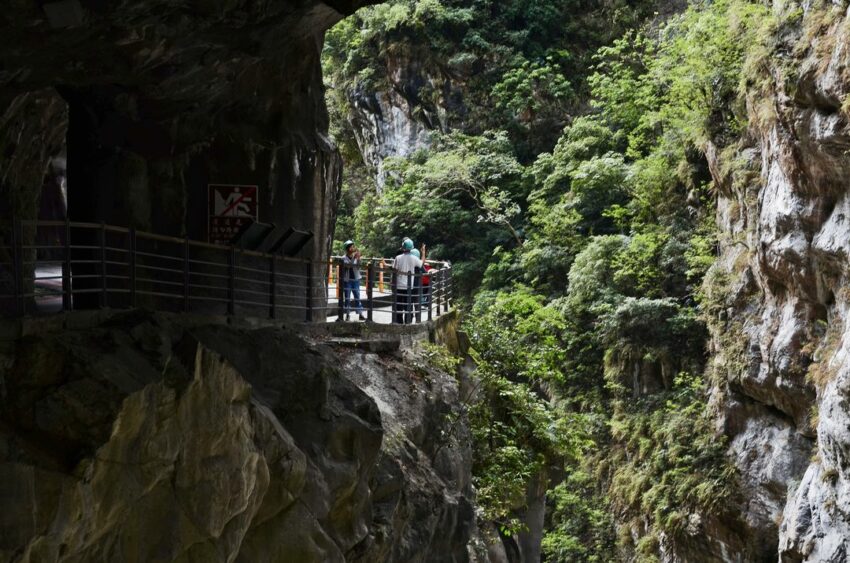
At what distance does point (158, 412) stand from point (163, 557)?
1.27 m

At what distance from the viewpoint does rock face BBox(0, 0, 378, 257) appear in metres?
10.1

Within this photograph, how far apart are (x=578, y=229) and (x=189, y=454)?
28.2 metres

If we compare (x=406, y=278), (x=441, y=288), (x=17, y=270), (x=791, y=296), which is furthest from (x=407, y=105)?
→ (x=17, y=270)

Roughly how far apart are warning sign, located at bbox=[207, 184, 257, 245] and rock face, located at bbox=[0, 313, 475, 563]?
2.92 meters

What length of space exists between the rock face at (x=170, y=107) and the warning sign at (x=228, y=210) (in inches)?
5.6

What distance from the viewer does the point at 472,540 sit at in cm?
1627

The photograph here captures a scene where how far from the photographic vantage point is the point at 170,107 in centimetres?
1313

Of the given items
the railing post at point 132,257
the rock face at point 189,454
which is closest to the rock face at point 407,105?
the rock face at point 189,454

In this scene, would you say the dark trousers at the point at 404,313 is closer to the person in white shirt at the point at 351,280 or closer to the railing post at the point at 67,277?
the person in white shirt at the point at 351,280

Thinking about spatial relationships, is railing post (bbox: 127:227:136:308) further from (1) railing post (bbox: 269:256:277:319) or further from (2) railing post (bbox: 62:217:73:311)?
(1) railing post (bbox: 269:256:277:319)

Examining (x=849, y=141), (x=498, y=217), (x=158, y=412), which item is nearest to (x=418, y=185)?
(x=498, y=217)

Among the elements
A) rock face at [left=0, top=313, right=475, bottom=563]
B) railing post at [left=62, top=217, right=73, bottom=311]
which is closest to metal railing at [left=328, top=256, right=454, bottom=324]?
rock face at [left=0, top=313, right=475, bottom=563]

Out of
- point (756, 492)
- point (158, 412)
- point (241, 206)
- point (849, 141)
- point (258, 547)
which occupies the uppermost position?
point (849, 141)

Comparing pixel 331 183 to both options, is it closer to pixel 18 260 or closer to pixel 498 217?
pixel 18 260
